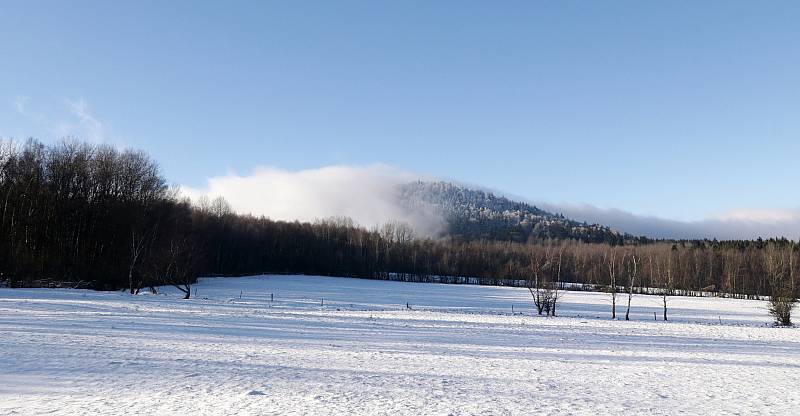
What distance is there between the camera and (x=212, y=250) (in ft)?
349

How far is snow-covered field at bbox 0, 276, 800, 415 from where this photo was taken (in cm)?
1068

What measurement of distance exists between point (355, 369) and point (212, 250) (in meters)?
99.8

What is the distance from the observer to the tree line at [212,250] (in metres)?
51.0

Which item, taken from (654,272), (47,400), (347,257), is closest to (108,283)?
(47,400)

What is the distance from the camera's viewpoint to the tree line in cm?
5097

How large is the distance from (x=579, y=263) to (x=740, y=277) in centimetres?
4258

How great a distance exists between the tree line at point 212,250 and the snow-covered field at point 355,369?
20.3 m

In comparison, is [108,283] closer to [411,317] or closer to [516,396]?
[411,317]

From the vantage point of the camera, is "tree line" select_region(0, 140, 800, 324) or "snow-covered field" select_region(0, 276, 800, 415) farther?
"tree line" select_region(0, 140, 800, 324)

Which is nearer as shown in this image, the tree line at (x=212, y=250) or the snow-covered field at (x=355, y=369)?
the snow-covered field at (x=355, y=369)

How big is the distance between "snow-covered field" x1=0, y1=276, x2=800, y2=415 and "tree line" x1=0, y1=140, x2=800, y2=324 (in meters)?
20.3

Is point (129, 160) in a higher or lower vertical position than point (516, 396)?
higher

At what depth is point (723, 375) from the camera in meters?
16.8

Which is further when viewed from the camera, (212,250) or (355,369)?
(212,250)
